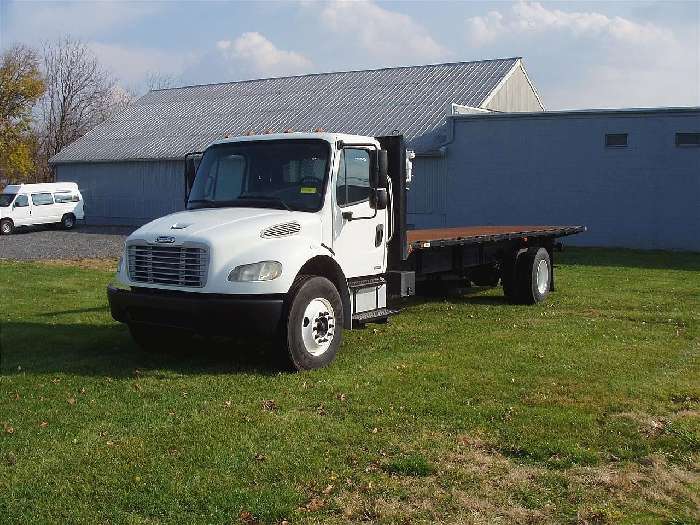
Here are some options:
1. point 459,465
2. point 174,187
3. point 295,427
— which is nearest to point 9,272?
point 295,427

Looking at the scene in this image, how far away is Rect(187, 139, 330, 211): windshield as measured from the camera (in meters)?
9.04

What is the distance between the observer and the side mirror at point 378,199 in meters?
9.30

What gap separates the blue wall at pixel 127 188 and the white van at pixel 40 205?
64.0 inches

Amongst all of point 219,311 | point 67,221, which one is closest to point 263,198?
point 219,311

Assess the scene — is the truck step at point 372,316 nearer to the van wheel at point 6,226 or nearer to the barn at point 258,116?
the barn at point 258,116

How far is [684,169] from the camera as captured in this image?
961 inches

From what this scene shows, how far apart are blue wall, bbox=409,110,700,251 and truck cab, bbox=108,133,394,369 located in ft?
56.6

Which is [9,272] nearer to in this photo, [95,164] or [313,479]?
[313,479]

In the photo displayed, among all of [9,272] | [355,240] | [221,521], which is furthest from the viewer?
[9,272]

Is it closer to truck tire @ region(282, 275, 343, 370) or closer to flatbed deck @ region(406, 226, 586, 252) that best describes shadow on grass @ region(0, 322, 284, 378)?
truck tire @ region(282, 275, 343, 370)

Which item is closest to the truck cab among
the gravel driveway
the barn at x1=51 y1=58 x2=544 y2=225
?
the gravel driveway

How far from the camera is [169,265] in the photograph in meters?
8.44

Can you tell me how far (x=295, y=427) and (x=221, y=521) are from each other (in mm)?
1806

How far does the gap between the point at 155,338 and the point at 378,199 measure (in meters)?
3.05
